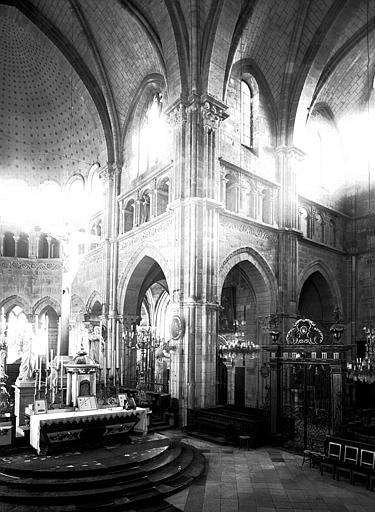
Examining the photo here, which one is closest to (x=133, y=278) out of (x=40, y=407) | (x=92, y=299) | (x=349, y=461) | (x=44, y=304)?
(x=92, y=299)

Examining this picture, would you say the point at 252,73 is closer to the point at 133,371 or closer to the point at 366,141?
the point at 366,141

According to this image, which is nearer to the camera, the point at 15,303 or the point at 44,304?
the point at 15,303

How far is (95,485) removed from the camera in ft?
32.0

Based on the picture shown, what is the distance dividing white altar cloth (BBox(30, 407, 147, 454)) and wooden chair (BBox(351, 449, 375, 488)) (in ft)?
18.7

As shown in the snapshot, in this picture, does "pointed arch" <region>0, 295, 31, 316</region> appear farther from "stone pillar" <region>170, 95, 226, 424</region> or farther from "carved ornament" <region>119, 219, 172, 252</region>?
"stone pillar" <region>170, 95, 226, 424</region>

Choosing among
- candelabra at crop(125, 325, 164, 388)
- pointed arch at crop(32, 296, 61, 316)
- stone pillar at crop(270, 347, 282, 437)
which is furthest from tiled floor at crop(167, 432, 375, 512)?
pointed arch at crop(32, 296, 61, 316)

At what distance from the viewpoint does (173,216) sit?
18359 mm

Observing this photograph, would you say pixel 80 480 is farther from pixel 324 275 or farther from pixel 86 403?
pixel 324 275

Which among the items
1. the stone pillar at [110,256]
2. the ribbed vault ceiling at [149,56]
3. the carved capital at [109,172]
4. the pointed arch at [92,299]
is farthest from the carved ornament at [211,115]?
the pointed arch at [92,299]

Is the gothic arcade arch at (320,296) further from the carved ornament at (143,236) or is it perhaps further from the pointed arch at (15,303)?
the pointed arch at (15,303)

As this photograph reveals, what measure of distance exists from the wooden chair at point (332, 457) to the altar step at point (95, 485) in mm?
2979

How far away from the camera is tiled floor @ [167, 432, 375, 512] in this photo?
9336 mm

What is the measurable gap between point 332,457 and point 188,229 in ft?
29.7

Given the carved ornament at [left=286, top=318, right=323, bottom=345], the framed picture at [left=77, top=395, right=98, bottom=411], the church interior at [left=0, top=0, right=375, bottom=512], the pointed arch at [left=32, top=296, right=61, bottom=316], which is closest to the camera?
the framed picture at [left=77, top=395, right=98, bottom=411]
